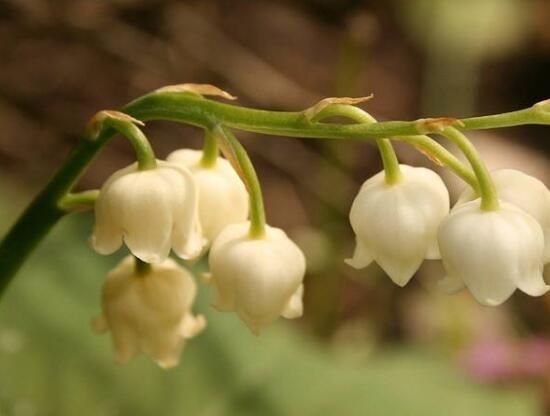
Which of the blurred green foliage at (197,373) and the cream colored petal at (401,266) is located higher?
the cream colored petal at (401,266)

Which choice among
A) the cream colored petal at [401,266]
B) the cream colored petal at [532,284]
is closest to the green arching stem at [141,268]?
the cream colored petal at [401,266]

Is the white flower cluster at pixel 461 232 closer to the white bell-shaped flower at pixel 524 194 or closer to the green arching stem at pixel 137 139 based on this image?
the white bell-shaped flower at pixel 524 194

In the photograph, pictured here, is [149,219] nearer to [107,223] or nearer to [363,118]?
[107,223]

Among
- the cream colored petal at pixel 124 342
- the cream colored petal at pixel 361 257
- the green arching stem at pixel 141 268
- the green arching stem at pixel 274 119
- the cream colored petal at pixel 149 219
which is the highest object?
the green arching stem at pixel 274 119

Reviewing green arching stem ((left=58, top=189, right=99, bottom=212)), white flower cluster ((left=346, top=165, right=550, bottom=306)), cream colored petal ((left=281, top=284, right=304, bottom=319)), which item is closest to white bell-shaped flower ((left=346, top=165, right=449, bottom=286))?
white flower cluster ((left=346, top=165, right=550, bottom=306))

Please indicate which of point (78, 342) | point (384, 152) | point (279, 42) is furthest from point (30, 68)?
point (384, 152)

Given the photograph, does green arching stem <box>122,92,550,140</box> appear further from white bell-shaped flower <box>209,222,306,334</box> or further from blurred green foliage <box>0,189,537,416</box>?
blurred green foliage <box>0,189,537,416</box>

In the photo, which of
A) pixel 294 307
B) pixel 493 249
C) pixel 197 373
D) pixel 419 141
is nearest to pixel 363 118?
pixel 419 141

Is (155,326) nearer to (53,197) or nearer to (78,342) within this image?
(53,197)

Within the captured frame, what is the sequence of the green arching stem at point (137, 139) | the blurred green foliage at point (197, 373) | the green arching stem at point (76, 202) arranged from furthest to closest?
the blurred green foliage at point (197, 373) → the green arching stem at point (76, 202) → the green arching stem at point (137, 139)
